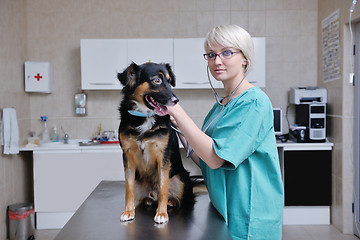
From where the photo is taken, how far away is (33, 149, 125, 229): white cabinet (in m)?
3.67

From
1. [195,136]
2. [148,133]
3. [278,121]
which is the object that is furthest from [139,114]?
[278,121]

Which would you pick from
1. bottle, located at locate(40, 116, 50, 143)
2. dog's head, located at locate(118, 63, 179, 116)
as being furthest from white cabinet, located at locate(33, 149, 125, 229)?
dog's head, located at locate(118, 63, 179, 116)

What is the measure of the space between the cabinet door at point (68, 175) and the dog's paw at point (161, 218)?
2497 millimetres

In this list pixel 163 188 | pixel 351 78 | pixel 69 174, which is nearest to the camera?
pixel 163 188

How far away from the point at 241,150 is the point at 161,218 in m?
0.38

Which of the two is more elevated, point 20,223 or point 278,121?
point 278,121

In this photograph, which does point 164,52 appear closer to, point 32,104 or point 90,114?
point 90,114

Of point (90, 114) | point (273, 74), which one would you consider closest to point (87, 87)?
point (90, 114)

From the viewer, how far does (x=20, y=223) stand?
3420 mm

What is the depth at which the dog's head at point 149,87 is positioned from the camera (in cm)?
115

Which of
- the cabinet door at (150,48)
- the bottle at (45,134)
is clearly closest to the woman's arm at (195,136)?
the cabinet door at (150,48)

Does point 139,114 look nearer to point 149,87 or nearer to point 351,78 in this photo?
point 149,87

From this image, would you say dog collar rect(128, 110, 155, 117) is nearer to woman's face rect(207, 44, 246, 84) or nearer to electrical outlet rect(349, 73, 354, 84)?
woman's face rect(207, 44, 246, 84)

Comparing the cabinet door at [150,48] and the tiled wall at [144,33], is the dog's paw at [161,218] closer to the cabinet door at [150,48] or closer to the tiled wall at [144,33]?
the cabinet door at [150,48]
